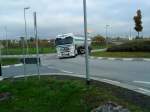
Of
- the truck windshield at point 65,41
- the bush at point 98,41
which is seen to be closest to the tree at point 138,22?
the truck windshield at point 65,41

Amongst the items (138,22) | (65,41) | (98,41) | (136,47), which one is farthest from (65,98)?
(98,41)

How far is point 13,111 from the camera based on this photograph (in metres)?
11.2

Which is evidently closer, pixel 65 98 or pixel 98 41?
pixel 65 98

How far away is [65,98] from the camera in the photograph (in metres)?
11.2

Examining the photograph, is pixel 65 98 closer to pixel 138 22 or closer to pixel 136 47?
pixel 136 47

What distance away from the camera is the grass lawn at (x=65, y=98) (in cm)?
1006

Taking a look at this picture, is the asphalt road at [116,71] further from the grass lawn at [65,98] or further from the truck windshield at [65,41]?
the truck windshield at [65,41]

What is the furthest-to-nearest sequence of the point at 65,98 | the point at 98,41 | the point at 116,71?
the point at 98,41
the point at 116,71
the point at 65,98

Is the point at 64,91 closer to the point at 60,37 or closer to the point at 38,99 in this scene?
the point at 38,99

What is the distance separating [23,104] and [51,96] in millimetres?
763

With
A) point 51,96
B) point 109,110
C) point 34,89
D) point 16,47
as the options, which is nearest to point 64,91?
point 51,96

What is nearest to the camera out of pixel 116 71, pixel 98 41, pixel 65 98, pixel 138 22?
pixel 65 98

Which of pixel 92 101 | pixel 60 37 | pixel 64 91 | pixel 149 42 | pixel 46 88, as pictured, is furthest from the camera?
pixel 60 37

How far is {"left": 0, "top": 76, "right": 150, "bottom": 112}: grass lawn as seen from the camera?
10062 millimetres
